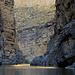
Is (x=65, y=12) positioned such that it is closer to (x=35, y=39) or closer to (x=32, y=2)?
(x=35, y=39)

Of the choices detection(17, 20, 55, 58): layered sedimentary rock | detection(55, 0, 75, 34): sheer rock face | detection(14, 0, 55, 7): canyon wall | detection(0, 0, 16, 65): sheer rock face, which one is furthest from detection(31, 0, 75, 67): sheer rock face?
detection(14, 0, 55, 7): canyon wall

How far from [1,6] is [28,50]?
3316 cm

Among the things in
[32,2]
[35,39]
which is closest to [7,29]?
[35,39]

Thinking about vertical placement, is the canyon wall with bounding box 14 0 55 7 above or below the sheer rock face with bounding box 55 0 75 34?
above

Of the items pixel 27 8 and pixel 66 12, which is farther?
pixel 27 8

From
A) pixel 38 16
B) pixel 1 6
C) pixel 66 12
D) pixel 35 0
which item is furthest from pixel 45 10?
pixel 66 12

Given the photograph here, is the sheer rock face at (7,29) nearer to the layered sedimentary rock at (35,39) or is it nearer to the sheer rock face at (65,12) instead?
the sheer rock face at (65,12)

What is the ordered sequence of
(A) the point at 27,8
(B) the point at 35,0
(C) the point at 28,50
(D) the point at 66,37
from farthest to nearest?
(B) the point at 35,0 → (A) the point at 27,8 → (C) the point at 28,50 → (D) the point at 66,37

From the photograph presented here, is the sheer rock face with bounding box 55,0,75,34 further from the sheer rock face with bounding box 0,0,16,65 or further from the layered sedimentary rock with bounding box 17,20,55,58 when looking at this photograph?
the layered sedimentary rock with bounding box 17,20,55,58

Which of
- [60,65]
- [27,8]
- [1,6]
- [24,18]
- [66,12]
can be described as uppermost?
[27,8]

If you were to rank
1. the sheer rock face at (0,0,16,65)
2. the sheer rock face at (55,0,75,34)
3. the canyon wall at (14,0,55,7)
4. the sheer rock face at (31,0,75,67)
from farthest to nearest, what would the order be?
the canyon wall at (14,0,55,7), the sheer rock face at (0,0,16,65), the sheer rock face at (55,0,75,34), the sheer rock face at (31,0,75,67)

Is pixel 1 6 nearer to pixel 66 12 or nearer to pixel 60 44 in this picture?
pixel 66 12

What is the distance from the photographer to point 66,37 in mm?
16828

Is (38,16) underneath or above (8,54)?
above
